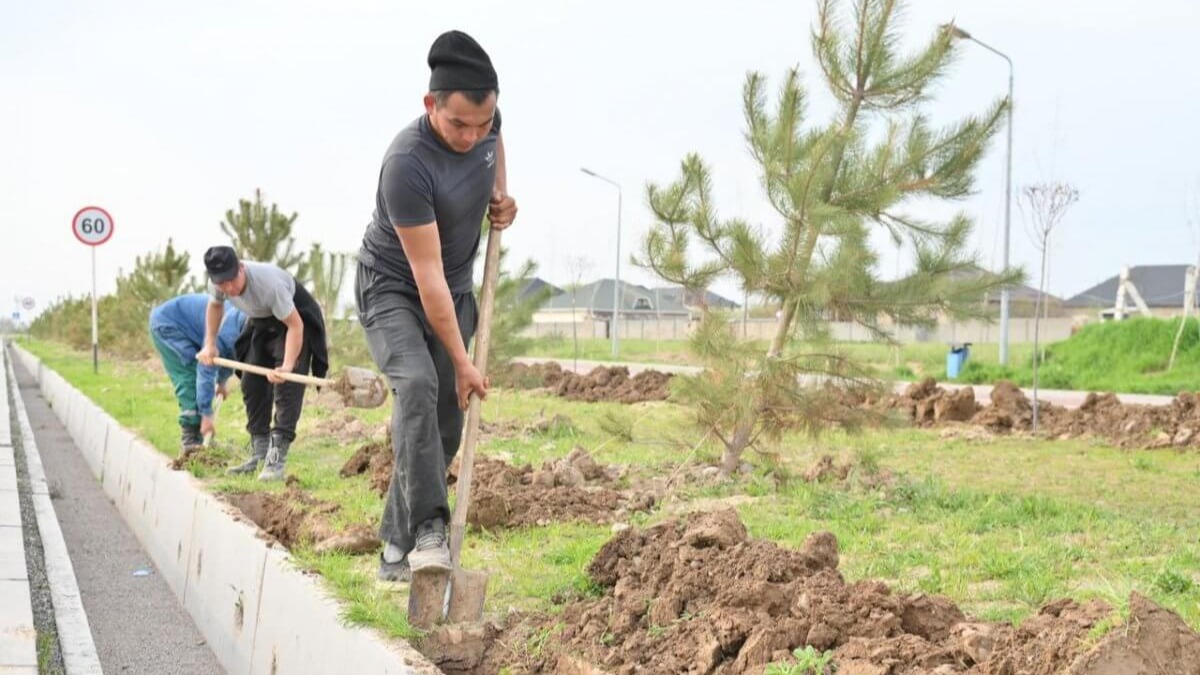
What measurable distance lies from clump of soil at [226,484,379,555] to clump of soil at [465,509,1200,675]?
1270 millimetres

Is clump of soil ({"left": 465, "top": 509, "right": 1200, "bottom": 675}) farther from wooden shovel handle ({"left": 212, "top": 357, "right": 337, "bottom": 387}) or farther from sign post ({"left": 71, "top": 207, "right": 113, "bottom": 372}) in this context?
sign post ({"left": 71, "top": 207, "right": 113, "bottom": 372})

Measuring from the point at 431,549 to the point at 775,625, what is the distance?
4.07 ft

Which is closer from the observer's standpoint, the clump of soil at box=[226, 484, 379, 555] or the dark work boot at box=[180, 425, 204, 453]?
the clump of soil at box=[226, 484, 379, 555]

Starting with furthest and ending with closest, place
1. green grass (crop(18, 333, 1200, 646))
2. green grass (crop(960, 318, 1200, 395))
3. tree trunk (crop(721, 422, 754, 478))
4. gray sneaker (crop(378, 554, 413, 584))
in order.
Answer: green grass (crop(960, 318, 1200, 395)) < tree trunk (crop(721, 422, 754, 478)) < gray sneaker (crop(378, 554, 413, 584)) < green grass (crop(18, 333, 1200, 646))

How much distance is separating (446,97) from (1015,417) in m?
9.48

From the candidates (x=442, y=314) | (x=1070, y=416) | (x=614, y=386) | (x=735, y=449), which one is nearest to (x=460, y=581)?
(x=442, y=314)

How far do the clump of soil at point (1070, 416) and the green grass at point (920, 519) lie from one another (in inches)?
26.7

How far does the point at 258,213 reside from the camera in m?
20.7

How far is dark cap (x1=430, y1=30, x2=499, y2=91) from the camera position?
3.39m

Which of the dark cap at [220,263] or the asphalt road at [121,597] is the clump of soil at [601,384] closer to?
the asphalt road at [121,597]

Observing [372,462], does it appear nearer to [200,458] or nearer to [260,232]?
[200,458]

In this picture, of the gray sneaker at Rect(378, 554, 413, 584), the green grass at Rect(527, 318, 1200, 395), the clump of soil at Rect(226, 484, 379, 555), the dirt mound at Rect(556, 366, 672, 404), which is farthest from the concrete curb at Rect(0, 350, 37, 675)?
the green grass at Rect(527, 318, 1200, 395)

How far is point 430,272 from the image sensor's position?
357 centimetres

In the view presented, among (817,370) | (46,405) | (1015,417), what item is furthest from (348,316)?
(817,370)
